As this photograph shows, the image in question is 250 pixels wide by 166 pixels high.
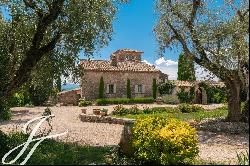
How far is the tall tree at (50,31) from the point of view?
1784 cm

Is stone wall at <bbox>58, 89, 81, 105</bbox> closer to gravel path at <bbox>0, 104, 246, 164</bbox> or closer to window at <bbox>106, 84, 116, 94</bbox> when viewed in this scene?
window at <bbox>106, 84, 116, 94</bbox>

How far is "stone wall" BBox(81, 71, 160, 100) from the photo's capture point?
5534cm

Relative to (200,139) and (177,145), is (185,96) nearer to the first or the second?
(200,139)

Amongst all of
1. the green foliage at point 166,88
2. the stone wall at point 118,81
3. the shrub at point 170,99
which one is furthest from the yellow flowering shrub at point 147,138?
the green foliage at point 166,88

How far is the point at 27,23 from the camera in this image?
1941 centimetres

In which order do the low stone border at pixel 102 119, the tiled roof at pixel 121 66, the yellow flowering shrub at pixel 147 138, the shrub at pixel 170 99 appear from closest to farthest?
the yellow flowering shrub at pixel 147 138 → the low stone border at pixel 102 119 → the shrub at pixel 170 99 → the tiled roof at pixel 121 66

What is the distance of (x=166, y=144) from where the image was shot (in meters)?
12.9

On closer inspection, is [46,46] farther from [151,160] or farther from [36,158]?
[151,160]

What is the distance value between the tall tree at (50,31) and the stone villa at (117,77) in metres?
34.2

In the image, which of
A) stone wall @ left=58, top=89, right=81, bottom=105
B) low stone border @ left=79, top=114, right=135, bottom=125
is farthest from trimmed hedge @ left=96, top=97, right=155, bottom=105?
low stone border @ left=79, top=114, right=135, bottom=125

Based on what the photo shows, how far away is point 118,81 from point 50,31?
124 ft

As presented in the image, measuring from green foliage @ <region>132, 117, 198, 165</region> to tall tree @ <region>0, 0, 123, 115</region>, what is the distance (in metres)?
6.12

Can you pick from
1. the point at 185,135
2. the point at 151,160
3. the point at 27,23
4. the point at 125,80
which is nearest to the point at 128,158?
the point at 151,160

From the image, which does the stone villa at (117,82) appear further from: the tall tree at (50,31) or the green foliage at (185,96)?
the tall tree at (50,31)
